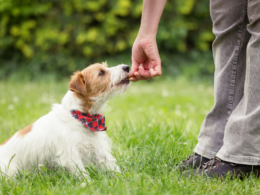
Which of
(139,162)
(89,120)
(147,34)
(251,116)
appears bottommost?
(139,162)

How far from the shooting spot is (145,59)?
7.40 feet

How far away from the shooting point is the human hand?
6.69 ft

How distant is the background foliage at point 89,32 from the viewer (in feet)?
28.3

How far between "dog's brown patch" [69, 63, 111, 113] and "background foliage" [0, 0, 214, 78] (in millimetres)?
6083

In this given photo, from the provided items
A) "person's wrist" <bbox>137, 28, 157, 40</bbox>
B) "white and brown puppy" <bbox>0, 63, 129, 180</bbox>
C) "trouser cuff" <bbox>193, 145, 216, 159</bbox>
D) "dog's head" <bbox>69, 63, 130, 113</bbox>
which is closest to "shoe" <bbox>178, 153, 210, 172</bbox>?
"trouser cuff" <bbox>193, 145, 216, 159</bbox>

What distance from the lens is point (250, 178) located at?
194 cm

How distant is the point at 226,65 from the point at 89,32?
22.5ft

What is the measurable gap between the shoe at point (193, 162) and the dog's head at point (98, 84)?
83cm

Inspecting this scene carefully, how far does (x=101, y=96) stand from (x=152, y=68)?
0.59m

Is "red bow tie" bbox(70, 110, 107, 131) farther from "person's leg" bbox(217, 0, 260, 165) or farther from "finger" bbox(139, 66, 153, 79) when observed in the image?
"person's leg" bbox(217, 0, 260, 165)

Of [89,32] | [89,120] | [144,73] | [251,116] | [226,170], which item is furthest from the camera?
[89,32]

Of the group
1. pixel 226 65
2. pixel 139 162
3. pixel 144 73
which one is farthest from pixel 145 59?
pixel 139 162

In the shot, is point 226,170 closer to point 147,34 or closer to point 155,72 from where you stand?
point 155,72

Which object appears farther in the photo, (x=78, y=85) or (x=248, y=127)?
(x=78, y=85)
